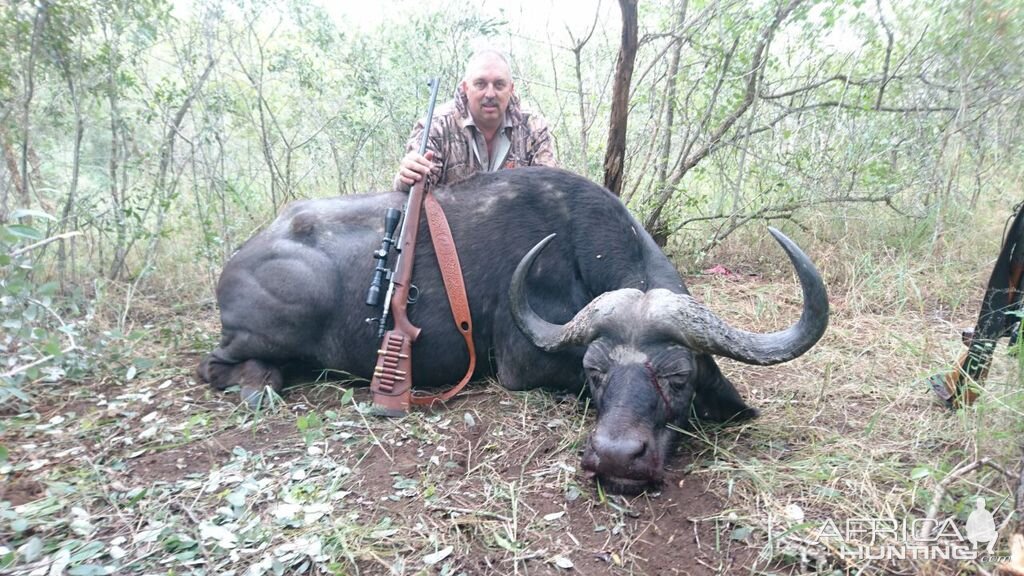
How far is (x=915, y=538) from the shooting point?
2.09m

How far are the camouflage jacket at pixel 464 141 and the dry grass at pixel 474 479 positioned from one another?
1.88 metres

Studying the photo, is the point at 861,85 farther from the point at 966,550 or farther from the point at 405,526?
the point at 405,526

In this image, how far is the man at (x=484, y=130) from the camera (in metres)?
4.50

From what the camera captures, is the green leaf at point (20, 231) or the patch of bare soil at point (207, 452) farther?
the patch of bare soil at point (207, 452)

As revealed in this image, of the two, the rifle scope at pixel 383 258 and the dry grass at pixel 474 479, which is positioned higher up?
the rifle scope at pixel 383 258

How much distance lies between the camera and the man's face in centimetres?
446

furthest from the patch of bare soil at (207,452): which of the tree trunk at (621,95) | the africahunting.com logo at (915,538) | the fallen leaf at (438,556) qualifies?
the tree trunk at (621,95)

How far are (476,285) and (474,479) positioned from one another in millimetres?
1365

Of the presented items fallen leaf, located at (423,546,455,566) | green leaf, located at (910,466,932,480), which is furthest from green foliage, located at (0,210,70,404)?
green leaf, located at (910,466,932,480)

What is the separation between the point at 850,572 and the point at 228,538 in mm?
2274

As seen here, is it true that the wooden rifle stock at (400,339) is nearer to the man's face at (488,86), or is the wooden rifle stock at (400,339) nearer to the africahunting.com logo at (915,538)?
the man's face at (488,86)

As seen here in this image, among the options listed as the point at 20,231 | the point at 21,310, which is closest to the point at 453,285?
the point at 20,231

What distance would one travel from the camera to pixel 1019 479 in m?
2.03

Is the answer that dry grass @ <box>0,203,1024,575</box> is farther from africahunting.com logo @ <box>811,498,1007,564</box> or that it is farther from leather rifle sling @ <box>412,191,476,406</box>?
leather rifle sling @ <box>412,191,476,406</box>
